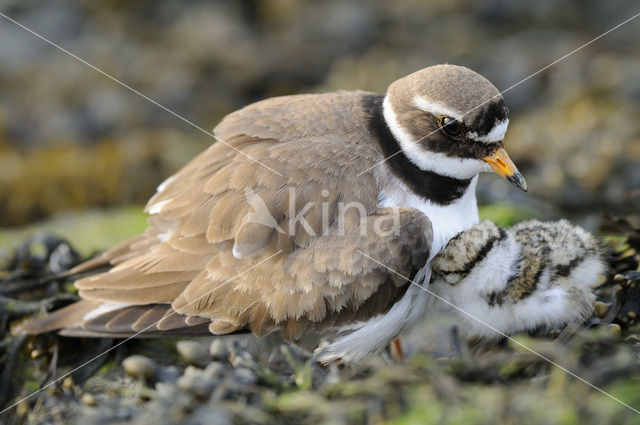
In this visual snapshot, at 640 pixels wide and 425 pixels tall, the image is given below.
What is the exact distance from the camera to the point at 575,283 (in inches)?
133

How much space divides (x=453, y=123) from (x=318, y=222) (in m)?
0.89

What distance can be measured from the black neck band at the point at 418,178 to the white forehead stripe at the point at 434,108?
0.24 meters

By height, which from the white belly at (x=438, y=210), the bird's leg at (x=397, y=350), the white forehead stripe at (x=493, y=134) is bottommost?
the bird's leg at (x=397, y=350)

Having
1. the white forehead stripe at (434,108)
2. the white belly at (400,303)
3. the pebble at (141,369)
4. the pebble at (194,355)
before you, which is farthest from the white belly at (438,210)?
the pebble at (141,369)

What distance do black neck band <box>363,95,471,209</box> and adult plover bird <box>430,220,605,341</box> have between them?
0.98 feet

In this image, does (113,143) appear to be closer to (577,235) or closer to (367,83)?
(367,83)

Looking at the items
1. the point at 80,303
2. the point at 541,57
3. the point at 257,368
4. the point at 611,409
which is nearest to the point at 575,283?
the point at 611,409

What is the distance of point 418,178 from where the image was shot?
12.0 ft

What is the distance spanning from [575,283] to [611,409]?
41.4 inches

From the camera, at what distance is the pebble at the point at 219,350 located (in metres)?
3.49

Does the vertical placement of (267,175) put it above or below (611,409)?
above

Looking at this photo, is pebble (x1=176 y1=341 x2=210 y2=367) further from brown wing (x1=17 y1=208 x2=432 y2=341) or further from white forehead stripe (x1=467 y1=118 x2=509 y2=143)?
white forehead stripe (x1=467 y1=118 x2=509 y2=143)

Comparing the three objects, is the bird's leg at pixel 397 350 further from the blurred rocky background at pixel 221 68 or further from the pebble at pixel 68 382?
the blurred rocky background at pixel 221 68

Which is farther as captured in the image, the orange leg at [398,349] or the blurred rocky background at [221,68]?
the blurred rocky background at [221,68]
